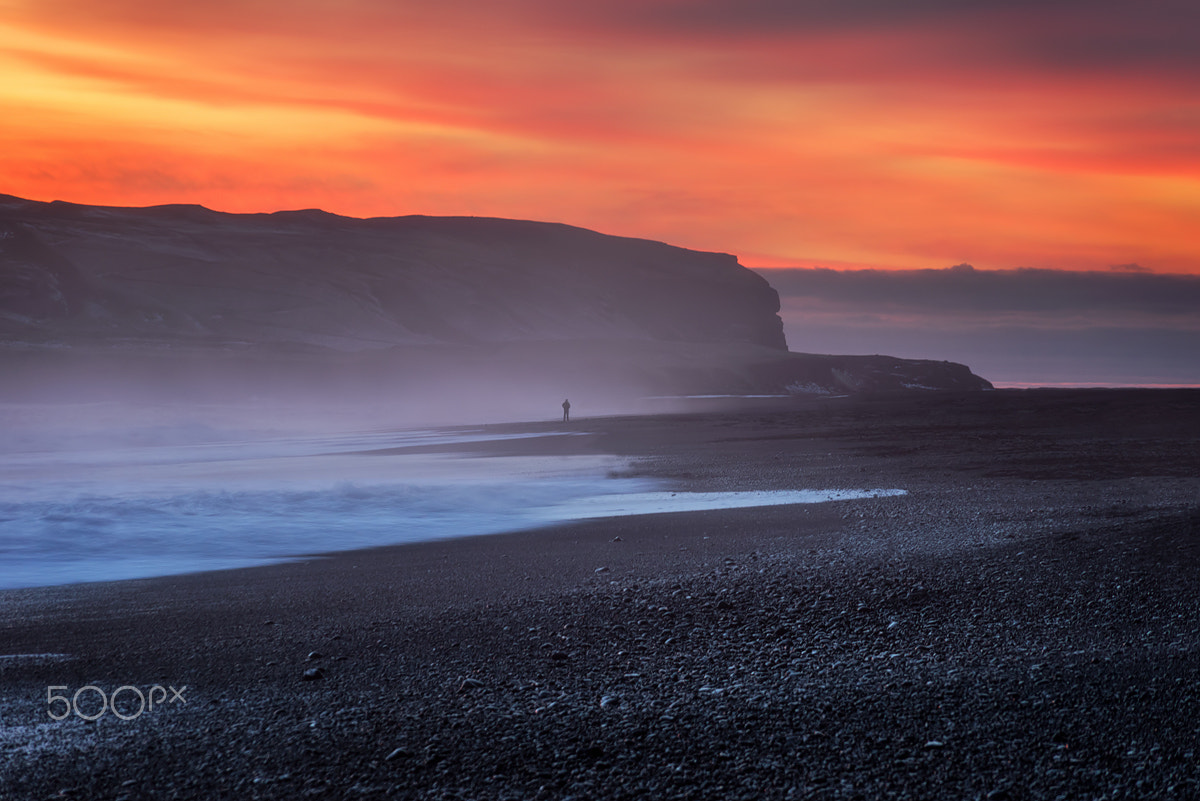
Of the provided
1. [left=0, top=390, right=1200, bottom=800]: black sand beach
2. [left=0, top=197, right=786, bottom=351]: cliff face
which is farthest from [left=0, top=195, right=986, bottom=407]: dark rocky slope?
[left=0, top=390, right=1200, bottom=800]: black sand beach

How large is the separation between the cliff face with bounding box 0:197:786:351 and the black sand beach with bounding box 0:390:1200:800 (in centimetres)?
12517

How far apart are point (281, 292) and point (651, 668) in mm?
168285

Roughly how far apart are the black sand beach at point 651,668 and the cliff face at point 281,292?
125174mm

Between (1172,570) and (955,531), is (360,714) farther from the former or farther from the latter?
(955,531)

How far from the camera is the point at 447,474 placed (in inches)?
815

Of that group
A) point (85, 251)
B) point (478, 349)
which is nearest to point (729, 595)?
point (478, 349)

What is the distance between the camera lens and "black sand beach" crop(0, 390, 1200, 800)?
13.9ft

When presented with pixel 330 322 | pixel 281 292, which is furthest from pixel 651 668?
pixel 281 292

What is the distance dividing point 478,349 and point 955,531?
10726 centimetres

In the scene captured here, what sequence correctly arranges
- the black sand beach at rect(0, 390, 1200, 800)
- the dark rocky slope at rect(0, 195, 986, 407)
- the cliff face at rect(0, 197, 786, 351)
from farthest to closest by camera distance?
the cliff face at rect(0, 197, 786, 351), the dark rocky slope at rect(0, 195, 986, 407), the black sand beach at rect(0, 390, 1200, 800)

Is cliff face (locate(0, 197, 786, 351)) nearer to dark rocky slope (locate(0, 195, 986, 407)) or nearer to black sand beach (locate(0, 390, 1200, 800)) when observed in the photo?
dark rocky slope (locate(0, 195, 986, 407))

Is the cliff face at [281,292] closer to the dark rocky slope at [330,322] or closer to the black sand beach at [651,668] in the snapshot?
the dark rocky slope at [330,322]

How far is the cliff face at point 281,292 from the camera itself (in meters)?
138

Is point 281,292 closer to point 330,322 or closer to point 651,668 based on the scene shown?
point 330,322
